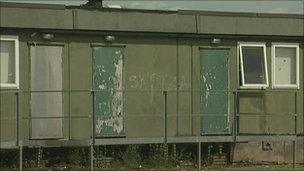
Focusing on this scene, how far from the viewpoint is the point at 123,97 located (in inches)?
531

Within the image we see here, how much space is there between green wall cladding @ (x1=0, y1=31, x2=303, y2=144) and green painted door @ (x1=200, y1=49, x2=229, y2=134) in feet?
0.39

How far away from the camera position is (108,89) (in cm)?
1341

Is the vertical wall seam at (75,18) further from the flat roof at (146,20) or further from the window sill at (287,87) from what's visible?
the window sill at (287,87)

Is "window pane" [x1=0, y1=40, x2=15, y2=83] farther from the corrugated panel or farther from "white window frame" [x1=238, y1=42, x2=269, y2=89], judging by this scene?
"white window frame" [x1=238, y1=42, x2=269, y2=89]

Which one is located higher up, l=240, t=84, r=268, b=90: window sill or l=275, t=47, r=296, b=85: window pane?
l=275, t=47, r=296, b=85: window pane

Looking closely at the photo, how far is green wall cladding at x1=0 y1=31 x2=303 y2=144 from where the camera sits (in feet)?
42.4

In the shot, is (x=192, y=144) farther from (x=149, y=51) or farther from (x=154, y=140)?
(x=149, y=51)

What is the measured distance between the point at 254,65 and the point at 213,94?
1211 mm

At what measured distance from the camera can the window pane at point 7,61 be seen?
41.6 feet

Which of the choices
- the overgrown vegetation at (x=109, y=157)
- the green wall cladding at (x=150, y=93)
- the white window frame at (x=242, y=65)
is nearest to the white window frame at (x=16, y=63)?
the green wall cladding at (x=150, y=93)

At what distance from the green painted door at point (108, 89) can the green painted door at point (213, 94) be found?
190 centimetres

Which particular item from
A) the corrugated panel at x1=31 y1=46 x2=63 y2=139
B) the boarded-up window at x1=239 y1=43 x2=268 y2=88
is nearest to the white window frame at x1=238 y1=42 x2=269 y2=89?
the boarded-up window at x1=239 y1=43 x2=268 y2=88

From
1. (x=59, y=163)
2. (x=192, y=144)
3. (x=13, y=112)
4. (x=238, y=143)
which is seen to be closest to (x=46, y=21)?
(x=13, y=112)

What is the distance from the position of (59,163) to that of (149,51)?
10.0 feet
